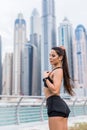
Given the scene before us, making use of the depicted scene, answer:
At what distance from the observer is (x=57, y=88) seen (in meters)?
2.38

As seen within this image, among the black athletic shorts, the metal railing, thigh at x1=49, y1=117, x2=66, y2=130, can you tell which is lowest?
the metal railing

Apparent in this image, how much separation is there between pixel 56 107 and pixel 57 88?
14 cm

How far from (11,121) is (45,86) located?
6.80 metres

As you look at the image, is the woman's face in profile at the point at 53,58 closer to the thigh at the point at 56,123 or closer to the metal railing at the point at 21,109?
the thigh at the point at 56,123

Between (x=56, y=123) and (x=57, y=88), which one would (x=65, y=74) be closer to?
(x=57, y=88)

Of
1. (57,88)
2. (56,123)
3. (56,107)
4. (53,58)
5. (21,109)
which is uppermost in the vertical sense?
(53,58)

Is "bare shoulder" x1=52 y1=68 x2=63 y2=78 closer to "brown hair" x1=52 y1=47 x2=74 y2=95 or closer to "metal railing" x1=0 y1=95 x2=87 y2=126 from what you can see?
"brown hair" x1=52 y1=47 x2=74 y2=95

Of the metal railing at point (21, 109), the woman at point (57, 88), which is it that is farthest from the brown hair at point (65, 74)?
the metal railing at point (21, 109)

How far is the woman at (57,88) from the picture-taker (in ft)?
7.68

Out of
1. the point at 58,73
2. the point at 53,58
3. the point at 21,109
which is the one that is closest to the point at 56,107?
the point at 58,73

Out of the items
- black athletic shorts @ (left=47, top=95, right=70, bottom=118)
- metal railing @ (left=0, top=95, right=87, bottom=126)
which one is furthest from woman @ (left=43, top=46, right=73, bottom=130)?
metal railing @ (left=0, top=95, right=87, bottom=126)

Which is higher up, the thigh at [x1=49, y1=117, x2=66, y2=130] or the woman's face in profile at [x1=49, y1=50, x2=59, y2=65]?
the woman's face in profile at [x1=49, y1=50, x2=59, y2=65]

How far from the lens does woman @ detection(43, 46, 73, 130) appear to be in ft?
7.68

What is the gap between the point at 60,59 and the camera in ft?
8.26
